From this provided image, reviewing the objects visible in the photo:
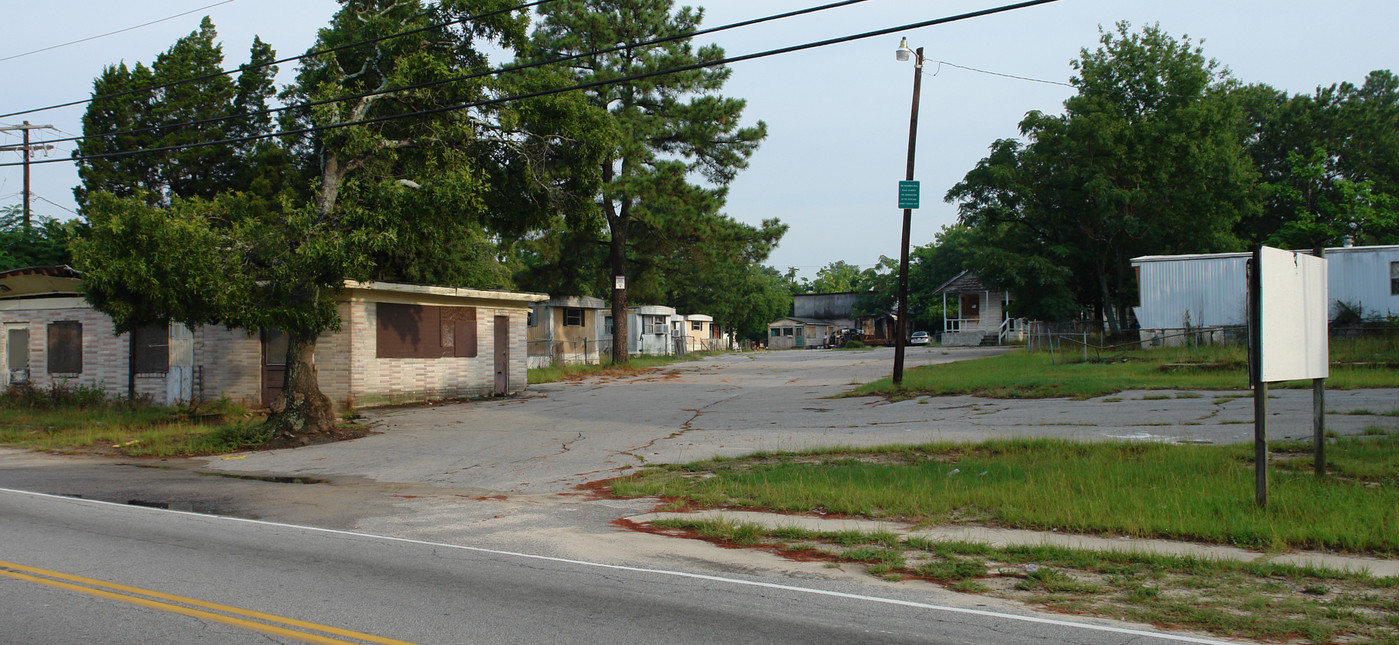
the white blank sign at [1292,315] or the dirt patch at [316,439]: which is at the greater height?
the white blank sign at [1292,315]

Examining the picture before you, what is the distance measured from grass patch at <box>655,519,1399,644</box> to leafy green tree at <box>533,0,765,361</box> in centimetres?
2807

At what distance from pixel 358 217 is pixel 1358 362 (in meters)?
23.2

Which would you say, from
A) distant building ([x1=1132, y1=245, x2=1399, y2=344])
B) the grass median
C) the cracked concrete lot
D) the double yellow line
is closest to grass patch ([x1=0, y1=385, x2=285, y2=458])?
the cracked concrete lot

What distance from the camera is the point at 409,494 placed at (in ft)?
38.9

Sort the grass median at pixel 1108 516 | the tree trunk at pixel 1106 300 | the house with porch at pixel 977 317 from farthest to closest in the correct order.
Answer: the house with porch at pixel 977 317 < the tree trunk at pixel 1106 300 < the grass median at pixel 1108 516

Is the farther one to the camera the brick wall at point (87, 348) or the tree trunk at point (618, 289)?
the tree trunk at point (618, 289)

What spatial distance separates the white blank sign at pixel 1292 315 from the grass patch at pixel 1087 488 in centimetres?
127

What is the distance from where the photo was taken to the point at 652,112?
125 ft

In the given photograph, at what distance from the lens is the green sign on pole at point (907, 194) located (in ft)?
74.8

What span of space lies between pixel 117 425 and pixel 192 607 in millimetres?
16066

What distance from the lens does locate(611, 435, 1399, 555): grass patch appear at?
314 inches

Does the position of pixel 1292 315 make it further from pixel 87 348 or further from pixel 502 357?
pixel 87 348

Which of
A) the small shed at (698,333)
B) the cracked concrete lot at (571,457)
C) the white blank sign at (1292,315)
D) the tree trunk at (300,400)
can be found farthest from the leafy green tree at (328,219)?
the small shed at (698,333)

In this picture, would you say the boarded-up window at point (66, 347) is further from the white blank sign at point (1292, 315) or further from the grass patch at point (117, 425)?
the white blank sign at point (1292, 315)
